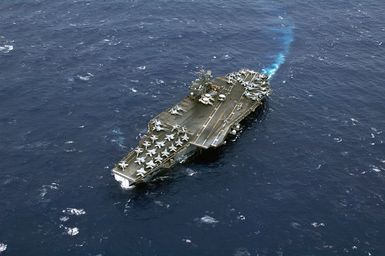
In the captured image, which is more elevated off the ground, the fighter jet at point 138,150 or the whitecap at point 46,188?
the fighter jet at point 138,150

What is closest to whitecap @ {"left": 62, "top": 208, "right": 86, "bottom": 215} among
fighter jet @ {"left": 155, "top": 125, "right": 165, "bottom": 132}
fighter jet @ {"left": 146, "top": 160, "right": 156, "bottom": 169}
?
fighter jet @ {"left": 146, "top": 160, "right": 156, "bottom": 169}

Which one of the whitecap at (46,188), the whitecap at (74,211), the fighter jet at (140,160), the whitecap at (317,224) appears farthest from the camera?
the fighter jet at (140,160)

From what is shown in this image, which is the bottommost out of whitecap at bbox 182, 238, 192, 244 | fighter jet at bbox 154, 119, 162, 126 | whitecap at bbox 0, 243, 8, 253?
whitecap at bbox 0, 243, 8, 253

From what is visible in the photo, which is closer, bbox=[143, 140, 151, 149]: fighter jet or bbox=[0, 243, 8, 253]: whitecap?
bbox=[0, 243, 8, 253]: whitecap

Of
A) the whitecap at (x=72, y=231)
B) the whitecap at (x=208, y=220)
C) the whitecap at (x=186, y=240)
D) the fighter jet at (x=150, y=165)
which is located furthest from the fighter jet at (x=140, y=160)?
the whitecap at (x=186, y=240)

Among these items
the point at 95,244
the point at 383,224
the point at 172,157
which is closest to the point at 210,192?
the point at 172,157

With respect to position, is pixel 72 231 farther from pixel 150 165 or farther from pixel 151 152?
pixel 151 152

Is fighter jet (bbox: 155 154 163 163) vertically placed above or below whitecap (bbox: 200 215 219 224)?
above

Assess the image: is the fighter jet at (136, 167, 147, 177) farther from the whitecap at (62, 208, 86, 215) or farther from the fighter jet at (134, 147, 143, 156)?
the whitecap at (62, 208, 86, 215)

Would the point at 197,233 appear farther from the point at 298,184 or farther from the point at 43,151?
the point at 43,151

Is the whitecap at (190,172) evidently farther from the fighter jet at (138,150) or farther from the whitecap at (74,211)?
the whitecap at (74,211)

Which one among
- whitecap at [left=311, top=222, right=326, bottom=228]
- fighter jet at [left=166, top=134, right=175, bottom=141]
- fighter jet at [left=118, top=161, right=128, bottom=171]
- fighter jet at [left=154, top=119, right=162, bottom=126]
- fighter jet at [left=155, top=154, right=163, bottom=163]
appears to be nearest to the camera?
whitecap at [left=311, top=222, right=326, bottom=228]
